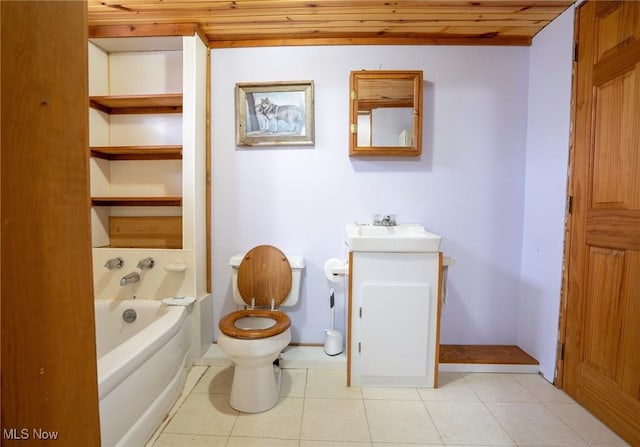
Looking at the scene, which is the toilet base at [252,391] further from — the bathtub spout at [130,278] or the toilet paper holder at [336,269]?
the bathtub spout at [130,278]

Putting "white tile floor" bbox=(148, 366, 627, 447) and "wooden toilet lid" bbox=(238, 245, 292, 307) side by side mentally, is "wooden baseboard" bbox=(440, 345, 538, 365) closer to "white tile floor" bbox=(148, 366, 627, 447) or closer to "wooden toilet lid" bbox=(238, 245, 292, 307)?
"white tile floor" bbox=(148, 366, 627, 447)

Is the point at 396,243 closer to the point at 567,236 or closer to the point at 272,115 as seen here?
the point at 567,236

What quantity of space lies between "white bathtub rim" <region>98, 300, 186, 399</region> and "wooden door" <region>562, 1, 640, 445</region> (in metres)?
2.19

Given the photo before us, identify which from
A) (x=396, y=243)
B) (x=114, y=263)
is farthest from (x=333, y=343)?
(x=114, y=263)

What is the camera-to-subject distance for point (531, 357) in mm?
1764

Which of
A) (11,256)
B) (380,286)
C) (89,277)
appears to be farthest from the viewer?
(380,286)

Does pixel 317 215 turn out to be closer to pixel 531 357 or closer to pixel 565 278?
pixel 565 278

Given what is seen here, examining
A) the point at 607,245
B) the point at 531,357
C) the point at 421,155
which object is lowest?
the point at 531,357

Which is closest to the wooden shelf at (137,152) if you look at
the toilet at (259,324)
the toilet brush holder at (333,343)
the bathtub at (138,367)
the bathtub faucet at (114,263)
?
the bathtub faucet at (114,263)

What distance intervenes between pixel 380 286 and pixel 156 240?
158cm

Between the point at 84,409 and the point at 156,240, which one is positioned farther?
the point at 156,240

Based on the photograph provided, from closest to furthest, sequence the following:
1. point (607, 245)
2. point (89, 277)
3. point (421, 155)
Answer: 1. point (89, 277)
2. point (607, 245)
3. point (421, 155)

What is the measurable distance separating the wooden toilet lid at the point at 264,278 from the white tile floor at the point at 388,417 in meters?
0.49

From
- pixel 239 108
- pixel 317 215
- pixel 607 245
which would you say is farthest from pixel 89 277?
pixel 607 245
